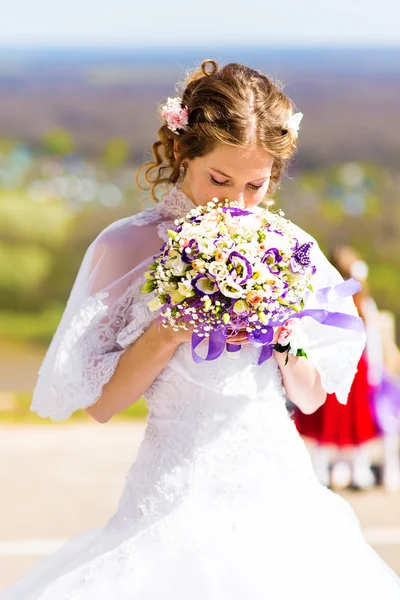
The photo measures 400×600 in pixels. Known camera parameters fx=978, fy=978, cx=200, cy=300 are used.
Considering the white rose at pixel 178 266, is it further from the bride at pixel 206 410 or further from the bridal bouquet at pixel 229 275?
the bride at pixel 206 410

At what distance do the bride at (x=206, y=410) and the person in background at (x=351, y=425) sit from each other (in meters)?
3.75

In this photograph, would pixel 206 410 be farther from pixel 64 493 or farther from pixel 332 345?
pixel 64 493

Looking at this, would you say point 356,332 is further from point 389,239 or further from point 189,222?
point 389,239

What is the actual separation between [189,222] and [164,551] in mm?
851

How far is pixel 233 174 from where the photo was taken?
251 cm

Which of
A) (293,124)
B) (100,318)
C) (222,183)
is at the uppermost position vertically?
(293,124)

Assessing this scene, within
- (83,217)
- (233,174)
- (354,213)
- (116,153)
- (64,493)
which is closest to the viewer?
(233,174)

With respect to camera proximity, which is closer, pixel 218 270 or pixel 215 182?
pixel 218 270

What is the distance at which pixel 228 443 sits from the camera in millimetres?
2656

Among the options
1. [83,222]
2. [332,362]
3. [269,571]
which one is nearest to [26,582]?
[269,571]

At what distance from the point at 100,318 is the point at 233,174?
0.56 m

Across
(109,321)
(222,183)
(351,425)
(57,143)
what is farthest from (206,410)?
(57,143)

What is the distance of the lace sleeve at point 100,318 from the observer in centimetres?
268

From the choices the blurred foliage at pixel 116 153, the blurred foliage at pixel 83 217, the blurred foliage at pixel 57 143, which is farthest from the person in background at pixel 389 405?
the blurred foliage at pixel 57 143
